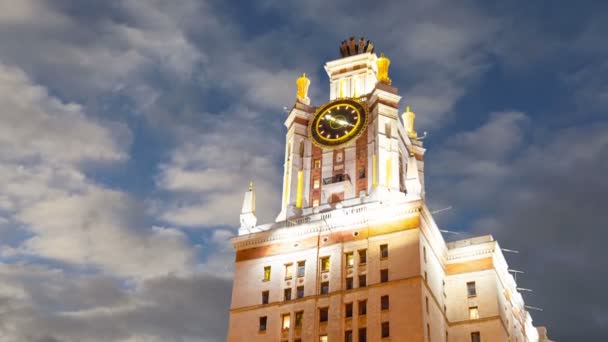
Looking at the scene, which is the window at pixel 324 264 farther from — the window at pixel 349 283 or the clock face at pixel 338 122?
the clock face at pixel 338 122

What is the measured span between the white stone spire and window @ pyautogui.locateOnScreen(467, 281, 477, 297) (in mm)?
23494

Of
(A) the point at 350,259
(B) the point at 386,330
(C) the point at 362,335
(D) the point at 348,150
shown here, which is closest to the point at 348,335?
(C) the point at 362,335

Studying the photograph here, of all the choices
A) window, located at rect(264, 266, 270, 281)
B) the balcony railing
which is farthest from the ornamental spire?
window, located at rect(264, 266, 270, 281)

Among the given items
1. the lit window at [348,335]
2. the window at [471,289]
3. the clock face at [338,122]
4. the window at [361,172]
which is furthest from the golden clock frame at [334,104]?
the lit window at [348,335]

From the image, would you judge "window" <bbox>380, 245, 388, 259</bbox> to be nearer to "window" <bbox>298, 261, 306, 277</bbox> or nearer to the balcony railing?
"window" <bbox>298, 261, 306, 277</bbox>

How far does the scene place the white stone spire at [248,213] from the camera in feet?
292

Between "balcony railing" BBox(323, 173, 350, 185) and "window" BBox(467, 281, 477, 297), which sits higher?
"balcony railing" BBox(323, 173, 350, 185)

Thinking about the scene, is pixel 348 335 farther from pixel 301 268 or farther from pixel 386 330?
pixel 301 268

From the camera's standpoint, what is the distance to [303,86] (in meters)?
103

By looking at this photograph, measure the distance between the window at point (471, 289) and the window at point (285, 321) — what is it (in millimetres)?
19268

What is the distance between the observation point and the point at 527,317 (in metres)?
103

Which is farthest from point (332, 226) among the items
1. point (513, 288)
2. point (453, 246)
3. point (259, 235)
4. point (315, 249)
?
point (513, 288)

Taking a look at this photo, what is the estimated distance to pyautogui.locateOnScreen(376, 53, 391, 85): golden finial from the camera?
321 feet

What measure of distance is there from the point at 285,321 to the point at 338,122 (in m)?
26.0
